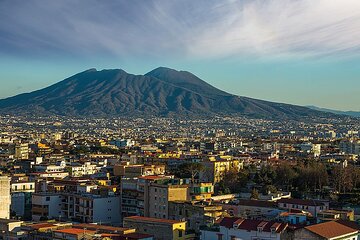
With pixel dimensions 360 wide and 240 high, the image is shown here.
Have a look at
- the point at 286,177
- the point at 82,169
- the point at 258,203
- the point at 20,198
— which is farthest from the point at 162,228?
the point at 82,169

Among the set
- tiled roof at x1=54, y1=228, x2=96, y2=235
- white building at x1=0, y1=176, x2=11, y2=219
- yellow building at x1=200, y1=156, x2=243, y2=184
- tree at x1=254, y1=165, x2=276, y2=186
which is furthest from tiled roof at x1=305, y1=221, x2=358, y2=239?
yellow building at x1=200, y1=156, x2=243, y2=184

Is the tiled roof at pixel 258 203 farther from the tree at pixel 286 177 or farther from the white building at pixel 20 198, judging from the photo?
the tree at pixel 286 177

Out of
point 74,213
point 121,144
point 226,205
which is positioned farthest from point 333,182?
point 121,144

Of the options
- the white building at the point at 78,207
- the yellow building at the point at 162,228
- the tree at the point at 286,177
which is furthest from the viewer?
the tree at the point at 286,177

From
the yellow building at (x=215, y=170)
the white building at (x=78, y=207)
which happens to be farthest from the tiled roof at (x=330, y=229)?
the yellow building at (x=215, y=170)

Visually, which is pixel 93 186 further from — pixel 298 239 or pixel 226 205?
pixel 298 239
